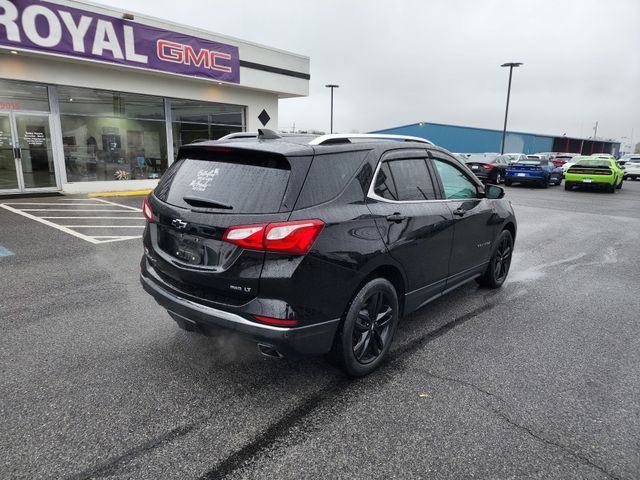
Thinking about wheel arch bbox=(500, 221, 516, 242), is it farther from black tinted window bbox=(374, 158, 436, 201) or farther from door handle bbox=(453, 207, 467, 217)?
black tinted window bbox=(374, 158, 436, 201)

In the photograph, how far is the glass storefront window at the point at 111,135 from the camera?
1370 centimetres

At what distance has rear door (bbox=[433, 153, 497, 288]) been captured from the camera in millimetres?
4130

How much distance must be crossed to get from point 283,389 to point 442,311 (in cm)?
222

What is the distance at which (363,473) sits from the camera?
89.6 inches

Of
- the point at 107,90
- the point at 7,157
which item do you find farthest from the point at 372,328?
the point at 107,90

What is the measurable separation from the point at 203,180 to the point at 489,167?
21.2 m

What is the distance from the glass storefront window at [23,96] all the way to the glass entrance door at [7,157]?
38 cm

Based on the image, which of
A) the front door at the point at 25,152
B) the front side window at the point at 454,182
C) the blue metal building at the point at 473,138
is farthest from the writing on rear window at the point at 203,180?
the blue metal building at the point at 473,138

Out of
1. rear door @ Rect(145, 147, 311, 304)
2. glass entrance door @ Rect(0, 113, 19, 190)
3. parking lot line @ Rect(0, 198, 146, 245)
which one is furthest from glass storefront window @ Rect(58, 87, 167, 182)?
rear door @ Rect(145, 147, 311, 304)

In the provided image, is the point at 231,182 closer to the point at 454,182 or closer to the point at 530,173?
the point at 454,182

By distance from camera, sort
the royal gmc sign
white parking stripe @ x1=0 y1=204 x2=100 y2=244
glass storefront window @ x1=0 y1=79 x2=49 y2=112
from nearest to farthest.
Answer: white parking stripe @ x1=0 y1=204 x2=100 y2=244 < the royal gmc sign < glass storefront window @ x1=0 y1=79 x2=49 y2=112

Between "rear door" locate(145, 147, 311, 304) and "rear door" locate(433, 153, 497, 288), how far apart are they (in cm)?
188

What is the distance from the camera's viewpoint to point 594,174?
19672mm

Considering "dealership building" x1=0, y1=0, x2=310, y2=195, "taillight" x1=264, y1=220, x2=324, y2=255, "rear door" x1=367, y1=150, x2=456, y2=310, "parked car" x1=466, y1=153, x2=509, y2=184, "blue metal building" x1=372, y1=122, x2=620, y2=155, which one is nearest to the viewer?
"taillight" x1=264, y1=220, x2=324, y2=255
